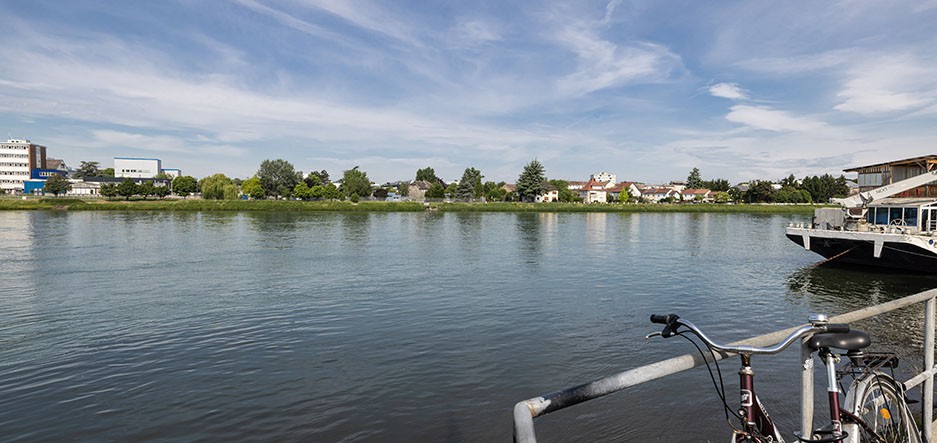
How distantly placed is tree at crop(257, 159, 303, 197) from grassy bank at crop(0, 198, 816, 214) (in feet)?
125

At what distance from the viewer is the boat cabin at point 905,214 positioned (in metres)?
28.5

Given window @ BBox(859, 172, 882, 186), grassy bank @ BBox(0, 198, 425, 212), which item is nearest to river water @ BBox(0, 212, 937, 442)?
window @ BBox(859, 172, 882, 186)

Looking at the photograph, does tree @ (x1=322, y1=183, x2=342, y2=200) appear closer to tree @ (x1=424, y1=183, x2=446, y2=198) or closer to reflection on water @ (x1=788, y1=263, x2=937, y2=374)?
tree @ (x1=424, y1=183, x2=446, y2=198)

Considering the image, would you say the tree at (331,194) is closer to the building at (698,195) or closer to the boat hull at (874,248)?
the building at (698,195)

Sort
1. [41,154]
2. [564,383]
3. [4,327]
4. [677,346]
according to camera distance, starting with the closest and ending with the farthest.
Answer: [564,383], [677,346], [4,327], [41,154]

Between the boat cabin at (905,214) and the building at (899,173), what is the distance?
8.36 feet

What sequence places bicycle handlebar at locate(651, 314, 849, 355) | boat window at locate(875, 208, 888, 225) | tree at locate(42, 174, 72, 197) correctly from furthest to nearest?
tree at locate(42, 174, 72, 197) → boat window at locate(875, 208, 888, 225) → bicycle handlebar at locate(651, 314, 849, 355)

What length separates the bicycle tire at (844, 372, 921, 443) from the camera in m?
3.97

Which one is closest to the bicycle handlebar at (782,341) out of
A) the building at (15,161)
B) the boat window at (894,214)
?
the boat window at (894,214)

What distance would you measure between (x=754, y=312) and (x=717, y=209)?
413 ft

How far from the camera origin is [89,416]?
10.0m

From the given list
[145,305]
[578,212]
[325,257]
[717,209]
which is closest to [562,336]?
[145,305]

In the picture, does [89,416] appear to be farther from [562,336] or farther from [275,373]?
[562,336]

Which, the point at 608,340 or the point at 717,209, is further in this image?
the point at 717,209
